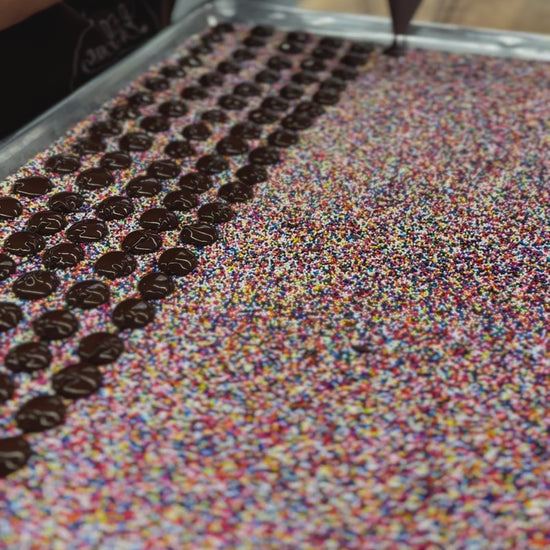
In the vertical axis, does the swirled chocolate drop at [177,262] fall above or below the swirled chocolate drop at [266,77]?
below

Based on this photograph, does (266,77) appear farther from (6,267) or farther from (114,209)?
(6,267)

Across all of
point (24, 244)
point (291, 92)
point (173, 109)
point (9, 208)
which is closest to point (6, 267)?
point (24, 244)

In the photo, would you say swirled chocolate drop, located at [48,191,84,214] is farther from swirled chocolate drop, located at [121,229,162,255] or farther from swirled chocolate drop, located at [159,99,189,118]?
swirled chocolate drop, located at [159,99,189,118]

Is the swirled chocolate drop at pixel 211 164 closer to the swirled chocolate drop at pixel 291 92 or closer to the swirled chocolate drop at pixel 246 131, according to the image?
the swirled chocolate drop at pixel 246 131

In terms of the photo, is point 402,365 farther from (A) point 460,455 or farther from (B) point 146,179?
(B) point 146,179

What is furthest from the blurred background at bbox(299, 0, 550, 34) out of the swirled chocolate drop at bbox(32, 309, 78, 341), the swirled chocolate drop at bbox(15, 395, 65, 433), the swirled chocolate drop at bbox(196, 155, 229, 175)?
the swirled chocolate drop at bbox(15, 395, 65, 433)

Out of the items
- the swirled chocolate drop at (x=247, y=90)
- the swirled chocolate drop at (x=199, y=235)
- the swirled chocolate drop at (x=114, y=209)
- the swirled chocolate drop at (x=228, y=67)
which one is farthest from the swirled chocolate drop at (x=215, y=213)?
the swirled chocolate drop at (x=228, y=67)

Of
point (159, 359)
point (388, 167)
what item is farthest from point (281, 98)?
point (159, 359)
